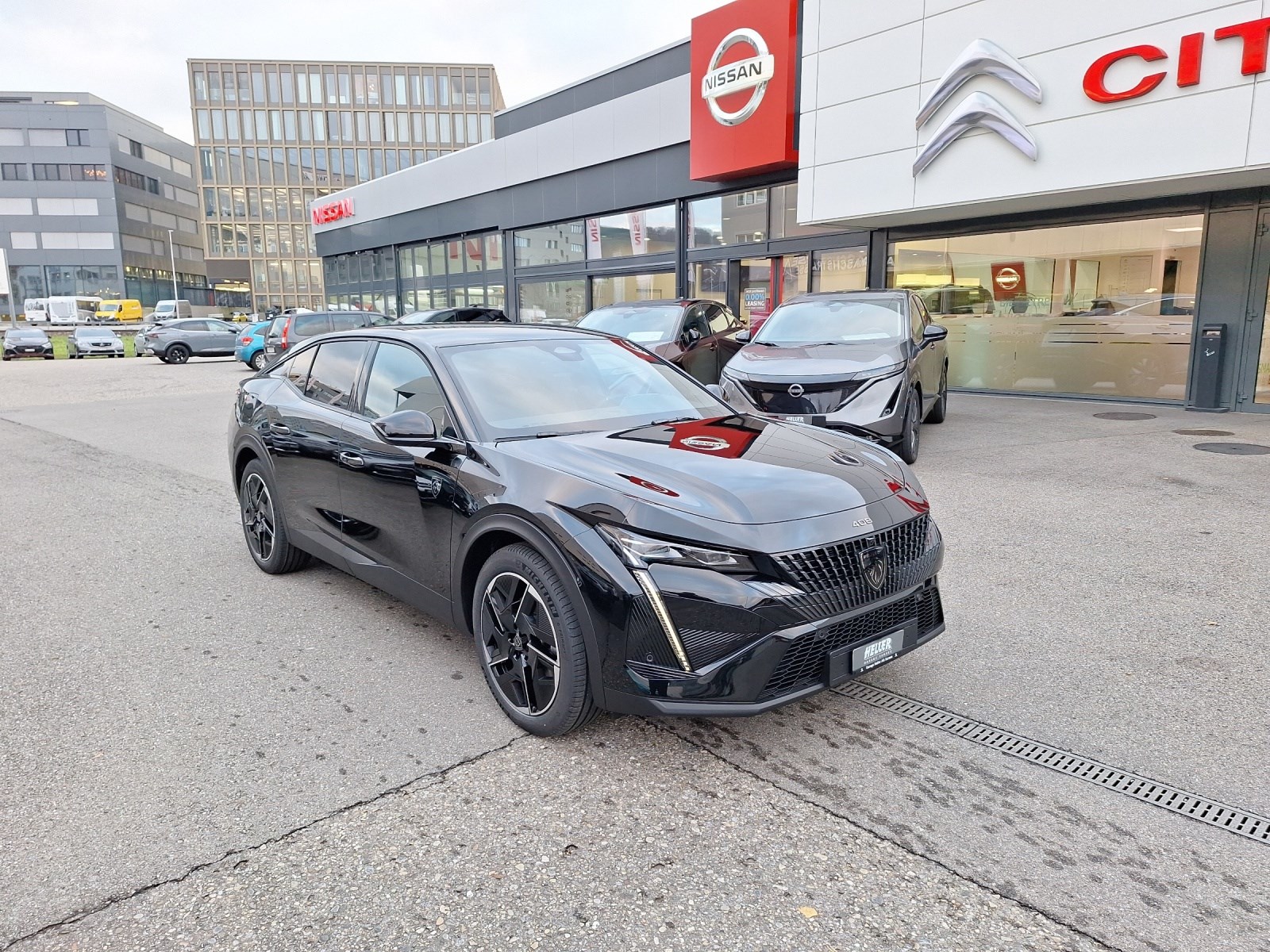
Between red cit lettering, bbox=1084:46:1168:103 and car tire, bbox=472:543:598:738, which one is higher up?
red cit lettering, bbox=1084:46:1168:103

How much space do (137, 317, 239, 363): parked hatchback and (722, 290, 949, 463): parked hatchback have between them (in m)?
26.0

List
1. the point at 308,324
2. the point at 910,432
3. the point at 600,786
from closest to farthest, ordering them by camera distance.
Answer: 1. the point at 600,786
2. the point at 910,432
3. the point at 308,324

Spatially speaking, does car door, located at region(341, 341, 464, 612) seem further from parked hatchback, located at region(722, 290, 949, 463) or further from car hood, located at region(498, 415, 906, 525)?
parked hatchback, located at region(722, 290, 949, 463)

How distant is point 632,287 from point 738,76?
625 cm

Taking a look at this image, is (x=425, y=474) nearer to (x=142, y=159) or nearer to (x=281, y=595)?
(x=281, y=595)

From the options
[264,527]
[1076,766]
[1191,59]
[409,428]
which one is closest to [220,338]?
[264,527]

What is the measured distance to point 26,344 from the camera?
31734 millimetres

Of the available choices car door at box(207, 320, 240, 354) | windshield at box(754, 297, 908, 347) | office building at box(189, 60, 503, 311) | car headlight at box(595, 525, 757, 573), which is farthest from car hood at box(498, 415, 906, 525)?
office building at box(189, 60, 503, 311)

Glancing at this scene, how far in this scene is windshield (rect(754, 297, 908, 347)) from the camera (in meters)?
8.90

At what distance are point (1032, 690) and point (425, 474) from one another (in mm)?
2831

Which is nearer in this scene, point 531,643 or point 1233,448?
point 531,643

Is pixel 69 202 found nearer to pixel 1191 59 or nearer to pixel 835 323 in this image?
pixel 835 323

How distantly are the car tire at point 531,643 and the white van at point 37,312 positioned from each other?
7873cm

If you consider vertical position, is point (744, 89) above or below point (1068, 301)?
above
